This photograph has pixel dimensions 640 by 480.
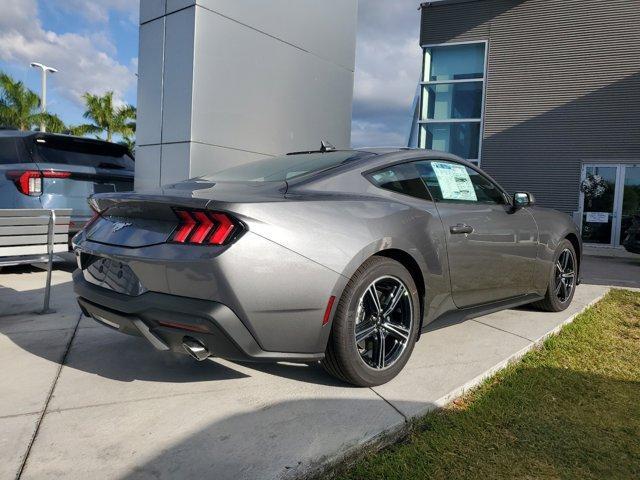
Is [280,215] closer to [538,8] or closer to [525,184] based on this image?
[525,184]

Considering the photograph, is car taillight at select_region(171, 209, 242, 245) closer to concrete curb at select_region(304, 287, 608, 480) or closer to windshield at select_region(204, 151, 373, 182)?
windshield at select_region(204, 151, 373, 182)

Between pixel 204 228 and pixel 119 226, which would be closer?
pixel 204 228

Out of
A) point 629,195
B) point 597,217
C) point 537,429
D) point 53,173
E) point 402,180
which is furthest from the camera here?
point 597,217

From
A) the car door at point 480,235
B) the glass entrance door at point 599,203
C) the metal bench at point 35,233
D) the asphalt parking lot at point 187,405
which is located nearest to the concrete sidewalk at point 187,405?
the asphalt parking lot at point 187,405

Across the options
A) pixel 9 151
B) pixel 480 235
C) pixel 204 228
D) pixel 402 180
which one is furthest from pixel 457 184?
pixel 9 151

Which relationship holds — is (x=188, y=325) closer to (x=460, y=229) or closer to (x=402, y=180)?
(x=402, y=180)

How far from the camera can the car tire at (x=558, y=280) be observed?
441 centimetres

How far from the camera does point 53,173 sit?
5586mm

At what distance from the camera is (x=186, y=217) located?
7.55 ft

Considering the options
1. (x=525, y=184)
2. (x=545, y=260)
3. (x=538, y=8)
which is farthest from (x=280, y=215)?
(x=538, y=8)

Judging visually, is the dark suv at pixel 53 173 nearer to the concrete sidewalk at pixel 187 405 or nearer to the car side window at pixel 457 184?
the concrete sidewalk at pixel 187 405

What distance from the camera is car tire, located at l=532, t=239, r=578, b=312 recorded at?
4.41m

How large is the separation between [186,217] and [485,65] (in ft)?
50.7

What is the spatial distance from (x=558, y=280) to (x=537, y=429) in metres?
2.54
